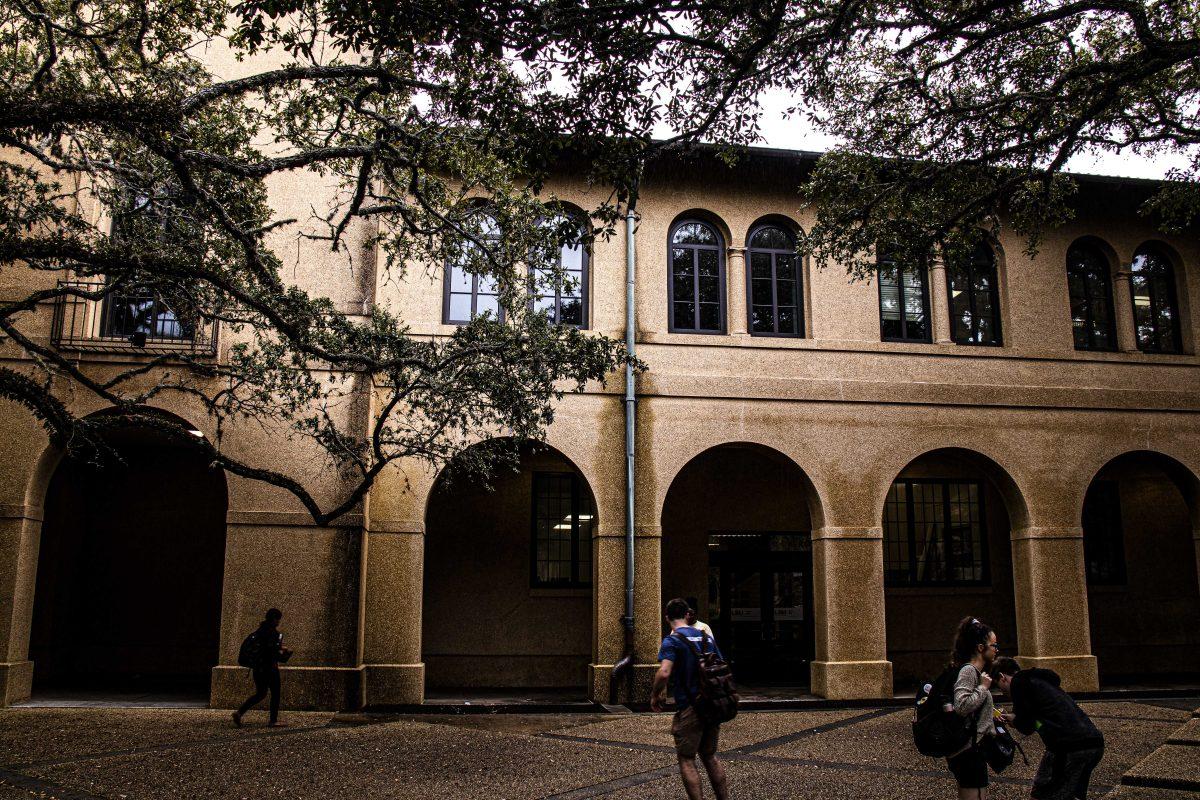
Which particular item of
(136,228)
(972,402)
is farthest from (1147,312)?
(136,228)

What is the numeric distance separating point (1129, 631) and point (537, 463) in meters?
11.3

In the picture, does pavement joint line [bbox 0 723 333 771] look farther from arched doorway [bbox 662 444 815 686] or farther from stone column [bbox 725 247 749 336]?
stone column [bbox 725 247 749 336]

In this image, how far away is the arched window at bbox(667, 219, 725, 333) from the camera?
14.9 metres

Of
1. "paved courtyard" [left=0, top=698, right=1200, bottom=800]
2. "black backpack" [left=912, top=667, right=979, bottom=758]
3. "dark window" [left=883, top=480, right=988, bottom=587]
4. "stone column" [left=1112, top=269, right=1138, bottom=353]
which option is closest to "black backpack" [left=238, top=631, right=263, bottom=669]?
"paved courtyard" [left=0, top=698, right=1200, bottom=800]

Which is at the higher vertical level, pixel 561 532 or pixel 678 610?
pixel 561 532

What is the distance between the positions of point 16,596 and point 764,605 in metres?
11.6

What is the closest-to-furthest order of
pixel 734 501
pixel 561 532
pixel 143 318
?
pixel 143 318 < pixel 561 532 < pixel 734 501

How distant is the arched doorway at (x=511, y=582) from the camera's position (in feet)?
50.7

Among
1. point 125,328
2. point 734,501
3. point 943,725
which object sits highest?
point 125,328

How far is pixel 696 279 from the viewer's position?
14.9 metres

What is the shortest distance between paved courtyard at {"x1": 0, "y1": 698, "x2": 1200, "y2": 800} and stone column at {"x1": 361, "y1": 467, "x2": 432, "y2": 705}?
90 cm

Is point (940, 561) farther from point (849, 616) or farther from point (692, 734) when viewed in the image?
point (692, 734)

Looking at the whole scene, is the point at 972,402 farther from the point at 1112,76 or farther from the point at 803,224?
the point at 1112,76

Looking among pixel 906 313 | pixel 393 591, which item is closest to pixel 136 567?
pixel 393 591
